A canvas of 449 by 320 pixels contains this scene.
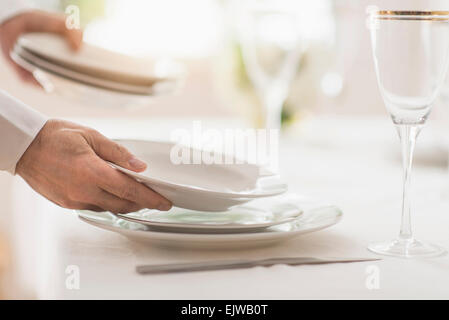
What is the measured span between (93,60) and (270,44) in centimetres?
35

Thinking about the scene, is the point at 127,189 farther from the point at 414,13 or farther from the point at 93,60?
the point at 93,60

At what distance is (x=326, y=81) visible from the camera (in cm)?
170

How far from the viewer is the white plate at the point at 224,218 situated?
66 cm

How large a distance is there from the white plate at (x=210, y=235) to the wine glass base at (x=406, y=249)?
0.18ft

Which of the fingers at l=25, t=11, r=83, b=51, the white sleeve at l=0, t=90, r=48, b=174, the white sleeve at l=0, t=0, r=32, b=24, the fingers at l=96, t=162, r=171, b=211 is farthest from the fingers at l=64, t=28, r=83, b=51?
the fingers at l=96, t=162, r=171, b=211

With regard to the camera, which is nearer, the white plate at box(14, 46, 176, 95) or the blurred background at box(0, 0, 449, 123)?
the white plate at box(14, 46, 176, 95)

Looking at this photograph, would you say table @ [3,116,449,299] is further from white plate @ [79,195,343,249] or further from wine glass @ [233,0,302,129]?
wine glass @ [233,0,302,129]

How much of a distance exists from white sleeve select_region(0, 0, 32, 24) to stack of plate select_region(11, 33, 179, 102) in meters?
0.23

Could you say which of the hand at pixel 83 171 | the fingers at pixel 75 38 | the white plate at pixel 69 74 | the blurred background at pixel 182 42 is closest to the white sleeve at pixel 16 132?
the hand at pixel 83 171

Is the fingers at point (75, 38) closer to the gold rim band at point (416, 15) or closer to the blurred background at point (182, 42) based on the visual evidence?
the gold rim band at point (416, 15)

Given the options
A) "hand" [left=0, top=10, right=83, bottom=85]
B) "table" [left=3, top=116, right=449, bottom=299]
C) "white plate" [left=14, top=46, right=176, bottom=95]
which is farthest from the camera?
"hand" [left=0, top=10, right=83, bottom=85]

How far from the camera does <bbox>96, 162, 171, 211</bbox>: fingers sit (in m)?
0.66

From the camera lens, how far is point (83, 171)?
2.23 ft

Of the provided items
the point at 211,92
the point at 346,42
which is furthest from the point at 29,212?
the point at 211,92
